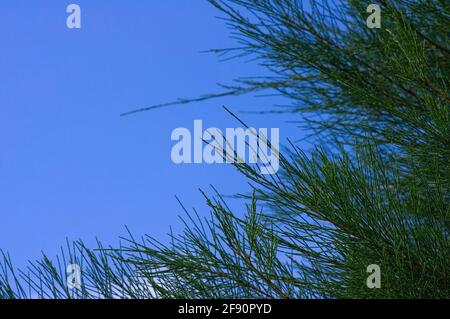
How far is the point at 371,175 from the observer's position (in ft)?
4.97

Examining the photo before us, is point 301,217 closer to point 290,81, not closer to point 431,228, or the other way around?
point 431,228

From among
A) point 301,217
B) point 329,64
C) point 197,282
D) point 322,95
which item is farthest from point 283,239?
point 322,95

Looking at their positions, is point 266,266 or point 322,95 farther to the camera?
point 322,95

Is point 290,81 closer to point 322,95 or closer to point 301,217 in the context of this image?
point 322,95

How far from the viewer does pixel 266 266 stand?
1518 millimetres

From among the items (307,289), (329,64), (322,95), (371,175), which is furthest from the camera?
(322,95)

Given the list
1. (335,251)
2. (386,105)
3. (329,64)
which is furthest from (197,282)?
(329,64)

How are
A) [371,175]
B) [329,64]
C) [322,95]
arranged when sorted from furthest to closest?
[322,95], [329,64], [371,175]

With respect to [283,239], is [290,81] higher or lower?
higher
